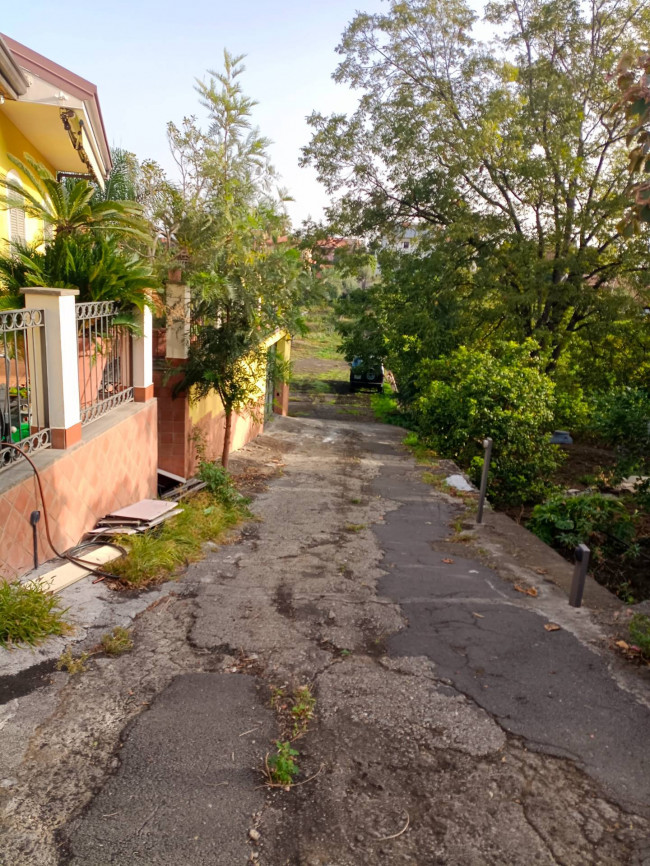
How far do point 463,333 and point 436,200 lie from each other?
163 inches

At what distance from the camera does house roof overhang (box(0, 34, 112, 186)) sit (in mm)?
7824

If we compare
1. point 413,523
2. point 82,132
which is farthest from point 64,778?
point 82,132

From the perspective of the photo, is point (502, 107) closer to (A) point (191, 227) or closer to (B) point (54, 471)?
(A) point (191, 227)

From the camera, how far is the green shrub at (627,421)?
8.55 m

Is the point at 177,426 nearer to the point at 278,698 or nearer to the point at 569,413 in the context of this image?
the point at 278,698

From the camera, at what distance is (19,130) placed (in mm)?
9000

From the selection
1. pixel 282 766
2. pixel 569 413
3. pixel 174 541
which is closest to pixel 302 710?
pixel 282 766

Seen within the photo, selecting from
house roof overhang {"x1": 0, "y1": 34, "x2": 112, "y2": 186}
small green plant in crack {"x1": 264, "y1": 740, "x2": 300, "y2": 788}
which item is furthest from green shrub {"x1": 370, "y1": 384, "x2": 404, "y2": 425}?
small green plant in crack {"x1": 264, "y1": 740, "x2": 300, "y2": 788}

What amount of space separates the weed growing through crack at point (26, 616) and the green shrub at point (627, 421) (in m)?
7.31

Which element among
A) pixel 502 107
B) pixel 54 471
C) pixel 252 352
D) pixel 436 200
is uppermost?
pixel 502 107

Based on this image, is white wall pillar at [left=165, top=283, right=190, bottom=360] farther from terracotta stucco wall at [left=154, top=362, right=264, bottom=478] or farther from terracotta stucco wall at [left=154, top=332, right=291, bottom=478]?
terracotta stucco wall at [left=154, top=362, right=264, bottom=478]

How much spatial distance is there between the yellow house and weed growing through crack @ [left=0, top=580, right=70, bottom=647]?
4.49 metres

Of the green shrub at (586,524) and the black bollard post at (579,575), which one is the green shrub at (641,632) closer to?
the black bollard post at (579,575)

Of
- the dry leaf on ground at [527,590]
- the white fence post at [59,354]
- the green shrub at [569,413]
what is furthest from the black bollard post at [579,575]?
the green shrub at [569,413]
